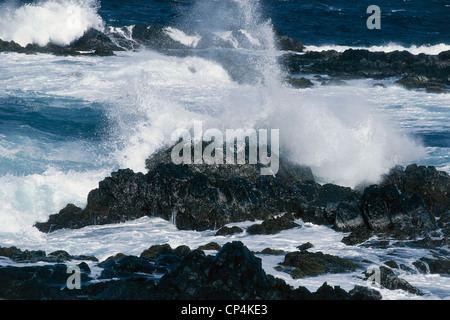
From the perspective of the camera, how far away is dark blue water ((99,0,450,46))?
3972cm

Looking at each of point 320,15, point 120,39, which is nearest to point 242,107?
point 120,39

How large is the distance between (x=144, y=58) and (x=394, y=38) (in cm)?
1809

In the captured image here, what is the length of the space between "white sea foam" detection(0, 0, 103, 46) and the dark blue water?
3765 millimetres

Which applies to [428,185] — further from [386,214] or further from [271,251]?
[271,251]

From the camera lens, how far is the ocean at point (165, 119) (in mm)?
11750

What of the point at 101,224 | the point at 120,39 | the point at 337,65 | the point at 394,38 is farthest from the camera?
the point at 394,38

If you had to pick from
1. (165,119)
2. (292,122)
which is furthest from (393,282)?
(165,119)

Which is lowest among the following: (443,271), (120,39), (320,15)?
(443,271)

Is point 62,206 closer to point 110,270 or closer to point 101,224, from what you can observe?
point 101,224

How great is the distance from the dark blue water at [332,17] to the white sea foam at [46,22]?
12.4ft

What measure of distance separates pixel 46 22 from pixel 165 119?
62.6 ft

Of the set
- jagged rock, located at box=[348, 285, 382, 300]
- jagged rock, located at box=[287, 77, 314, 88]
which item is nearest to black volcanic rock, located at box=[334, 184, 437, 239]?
jagged rock, located at box=[348, 285, 382, 300]

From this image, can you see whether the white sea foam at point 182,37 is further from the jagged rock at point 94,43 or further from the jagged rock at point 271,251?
the jagged rock at point 271,251

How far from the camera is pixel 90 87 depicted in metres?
24.2
